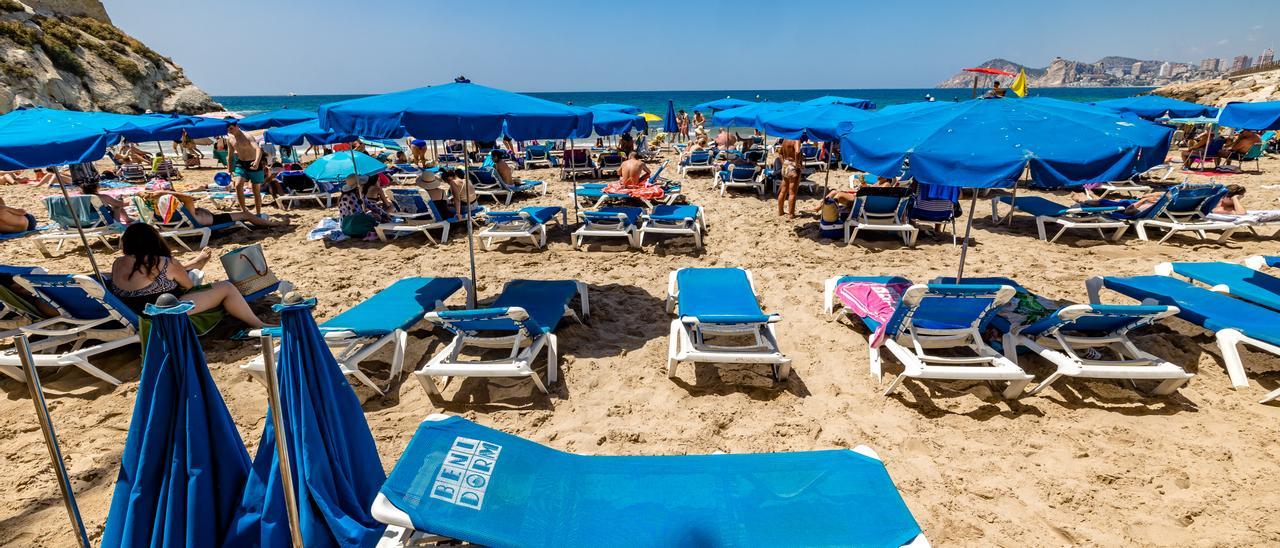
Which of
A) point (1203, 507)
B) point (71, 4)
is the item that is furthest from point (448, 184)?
point (71, 4)

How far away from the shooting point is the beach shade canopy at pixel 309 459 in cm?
204

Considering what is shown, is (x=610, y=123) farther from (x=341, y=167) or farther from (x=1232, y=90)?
(x=1232, y=90)

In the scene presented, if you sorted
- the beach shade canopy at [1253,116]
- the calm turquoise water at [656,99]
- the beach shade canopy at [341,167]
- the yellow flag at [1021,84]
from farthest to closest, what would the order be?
the calm turquoise water at [656,99], the beach shade canopy at [1253,116], the beach shade canopy at [341,167], the yellow flag at [1021,84]

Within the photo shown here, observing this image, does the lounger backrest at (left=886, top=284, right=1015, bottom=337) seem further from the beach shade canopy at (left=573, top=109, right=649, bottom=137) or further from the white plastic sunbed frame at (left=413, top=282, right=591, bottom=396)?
the beach shade canopy at (left=573, top=109, right=649, bottom=137)

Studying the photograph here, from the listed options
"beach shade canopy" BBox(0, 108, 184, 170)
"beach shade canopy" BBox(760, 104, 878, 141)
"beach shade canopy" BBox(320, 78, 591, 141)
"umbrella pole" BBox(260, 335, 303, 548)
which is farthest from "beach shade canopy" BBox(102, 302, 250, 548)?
"beach shade canopy" BBox(760, 104, 878, 141)

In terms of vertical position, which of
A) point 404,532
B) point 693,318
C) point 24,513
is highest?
point 693,318

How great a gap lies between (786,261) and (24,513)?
7.00 metres

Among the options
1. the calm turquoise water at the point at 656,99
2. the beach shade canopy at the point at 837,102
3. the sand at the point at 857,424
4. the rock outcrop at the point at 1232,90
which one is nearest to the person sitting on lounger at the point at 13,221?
the sand at the point at 857,424

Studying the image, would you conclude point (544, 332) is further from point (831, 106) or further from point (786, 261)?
point (831, 106)

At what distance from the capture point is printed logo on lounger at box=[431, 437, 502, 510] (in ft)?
7.53

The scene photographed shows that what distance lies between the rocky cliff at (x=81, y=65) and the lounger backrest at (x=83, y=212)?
2675cm

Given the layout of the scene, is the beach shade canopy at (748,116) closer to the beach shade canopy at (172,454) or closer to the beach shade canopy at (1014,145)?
the beach shade canopy at (1014,145)

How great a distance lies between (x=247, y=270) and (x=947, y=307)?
6.46m

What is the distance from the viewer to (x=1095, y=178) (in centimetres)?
301
